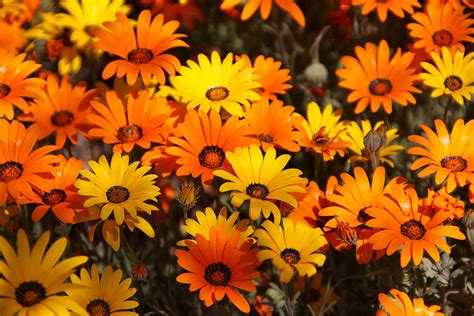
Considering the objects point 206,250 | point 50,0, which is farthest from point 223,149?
point 50,0

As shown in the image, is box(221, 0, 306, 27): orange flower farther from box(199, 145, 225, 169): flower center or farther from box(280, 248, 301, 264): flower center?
box(280, 248, 301, 264): flower center

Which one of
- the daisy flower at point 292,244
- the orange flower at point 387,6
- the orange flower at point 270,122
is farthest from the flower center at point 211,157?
the orange flower at point 387,6

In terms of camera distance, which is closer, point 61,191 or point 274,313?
point 61,191

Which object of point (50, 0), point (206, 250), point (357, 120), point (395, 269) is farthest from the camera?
point (50, 0)

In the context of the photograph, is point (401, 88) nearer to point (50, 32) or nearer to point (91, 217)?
point (91, 217)

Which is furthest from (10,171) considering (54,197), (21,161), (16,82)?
(16,82)

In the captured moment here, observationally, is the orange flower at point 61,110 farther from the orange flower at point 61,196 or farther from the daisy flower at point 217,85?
the daisy flower at point 217,85

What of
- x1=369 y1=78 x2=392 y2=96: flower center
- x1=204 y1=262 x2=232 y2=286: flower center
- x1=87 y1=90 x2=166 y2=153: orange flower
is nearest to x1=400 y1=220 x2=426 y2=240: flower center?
x1=204 y1=262 x2=232 y2=286: flower center
